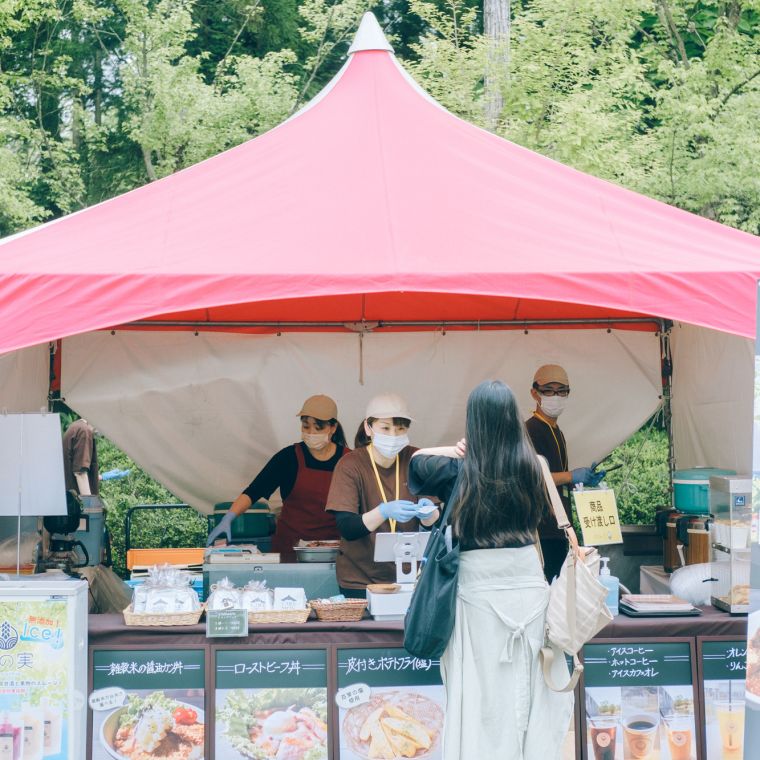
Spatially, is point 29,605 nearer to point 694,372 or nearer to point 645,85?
point 694,372

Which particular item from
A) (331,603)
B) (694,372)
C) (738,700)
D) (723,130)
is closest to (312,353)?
(694,372)

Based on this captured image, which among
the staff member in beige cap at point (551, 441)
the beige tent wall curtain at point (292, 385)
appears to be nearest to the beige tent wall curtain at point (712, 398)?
the beige tent wall curtain at point (292, 385)

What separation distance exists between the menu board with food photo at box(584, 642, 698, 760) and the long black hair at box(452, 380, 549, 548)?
973 mm

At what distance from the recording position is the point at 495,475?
2.87 m

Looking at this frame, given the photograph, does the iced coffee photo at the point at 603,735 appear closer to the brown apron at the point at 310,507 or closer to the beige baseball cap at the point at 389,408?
the beige baseball cap at the point at 389,408

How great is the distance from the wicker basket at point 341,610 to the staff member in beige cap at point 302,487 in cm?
129

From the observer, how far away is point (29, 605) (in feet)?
11.2

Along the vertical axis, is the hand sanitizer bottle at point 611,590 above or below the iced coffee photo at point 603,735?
above

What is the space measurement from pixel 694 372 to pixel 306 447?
7.33 ft

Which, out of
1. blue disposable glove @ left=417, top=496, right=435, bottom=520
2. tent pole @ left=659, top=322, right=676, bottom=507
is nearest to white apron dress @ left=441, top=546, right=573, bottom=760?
blue disposable glove @ left=417, top=496, right=435, bottom=520

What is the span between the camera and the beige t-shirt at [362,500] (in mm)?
3943

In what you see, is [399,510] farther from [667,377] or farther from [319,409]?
[667,377]

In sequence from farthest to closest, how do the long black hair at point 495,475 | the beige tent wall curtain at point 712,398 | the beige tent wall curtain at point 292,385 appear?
the beige tent wall curtain at point 292,385 < the beige tent wall curtain at point 712,398 < the long black hair at point 495,475

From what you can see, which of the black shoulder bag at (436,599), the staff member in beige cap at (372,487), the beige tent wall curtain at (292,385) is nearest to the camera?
the black shoulder bag at (436,599)
